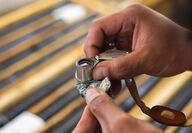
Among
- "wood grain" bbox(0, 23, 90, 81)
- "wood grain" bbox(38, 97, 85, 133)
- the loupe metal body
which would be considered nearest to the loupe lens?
the loupe metal body

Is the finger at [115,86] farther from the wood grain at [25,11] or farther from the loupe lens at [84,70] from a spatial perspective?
the wood grain at [25,11]

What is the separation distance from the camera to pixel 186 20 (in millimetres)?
1357

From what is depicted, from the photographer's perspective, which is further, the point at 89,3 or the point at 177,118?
the point at 89,3

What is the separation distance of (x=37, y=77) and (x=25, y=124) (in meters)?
0.17

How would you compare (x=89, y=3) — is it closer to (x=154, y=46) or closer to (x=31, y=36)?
(x=31, y=36)

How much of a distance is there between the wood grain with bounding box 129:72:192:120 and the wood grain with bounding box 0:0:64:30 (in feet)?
1.84

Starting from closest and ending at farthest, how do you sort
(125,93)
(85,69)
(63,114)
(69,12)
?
(85,69), (63,114), (125,93), (69,12)

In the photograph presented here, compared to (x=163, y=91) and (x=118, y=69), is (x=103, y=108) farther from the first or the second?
(x=163, y=91)

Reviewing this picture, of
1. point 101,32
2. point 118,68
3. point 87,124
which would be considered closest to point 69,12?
point 101,32

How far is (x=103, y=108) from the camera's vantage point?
0.60m

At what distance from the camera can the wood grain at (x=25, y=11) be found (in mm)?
1180

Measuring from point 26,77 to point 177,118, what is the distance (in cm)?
49

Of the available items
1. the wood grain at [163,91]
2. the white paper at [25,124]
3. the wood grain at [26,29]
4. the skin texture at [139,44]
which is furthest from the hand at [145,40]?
the wood grain at [26,29]

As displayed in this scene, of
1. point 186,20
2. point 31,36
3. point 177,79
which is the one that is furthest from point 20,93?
point 186,20
